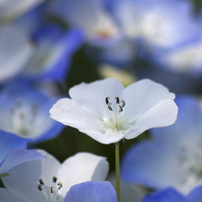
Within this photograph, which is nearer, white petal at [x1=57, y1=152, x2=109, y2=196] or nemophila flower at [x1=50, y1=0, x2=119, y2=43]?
white petal at [x1=57, y1=152, x2=109, y2=196]

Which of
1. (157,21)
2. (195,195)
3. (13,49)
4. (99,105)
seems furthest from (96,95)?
(157,21)

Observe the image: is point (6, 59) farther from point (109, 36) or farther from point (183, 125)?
point (183, 125)

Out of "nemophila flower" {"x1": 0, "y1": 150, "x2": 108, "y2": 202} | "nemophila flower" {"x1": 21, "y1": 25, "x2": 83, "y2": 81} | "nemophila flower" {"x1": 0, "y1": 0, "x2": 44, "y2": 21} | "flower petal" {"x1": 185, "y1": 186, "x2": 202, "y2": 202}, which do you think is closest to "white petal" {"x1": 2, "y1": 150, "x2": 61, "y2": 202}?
"nemophila flower" {"x1": 0, "y1": 150, "x2": 108, "y2": 202}

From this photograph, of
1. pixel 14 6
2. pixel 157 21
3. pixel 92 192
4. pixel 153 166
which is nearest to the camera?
pixel 92 192

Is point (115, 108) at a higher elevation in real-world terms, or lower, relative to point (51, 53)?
lower

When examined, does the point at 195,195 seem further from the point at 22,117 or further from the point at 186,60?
the point at 186,60

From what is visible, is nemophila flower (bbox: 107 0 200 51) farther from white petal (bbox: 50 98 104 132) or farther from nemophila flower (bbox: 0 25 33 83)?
white petal (bbox: 50 98 104 132)
